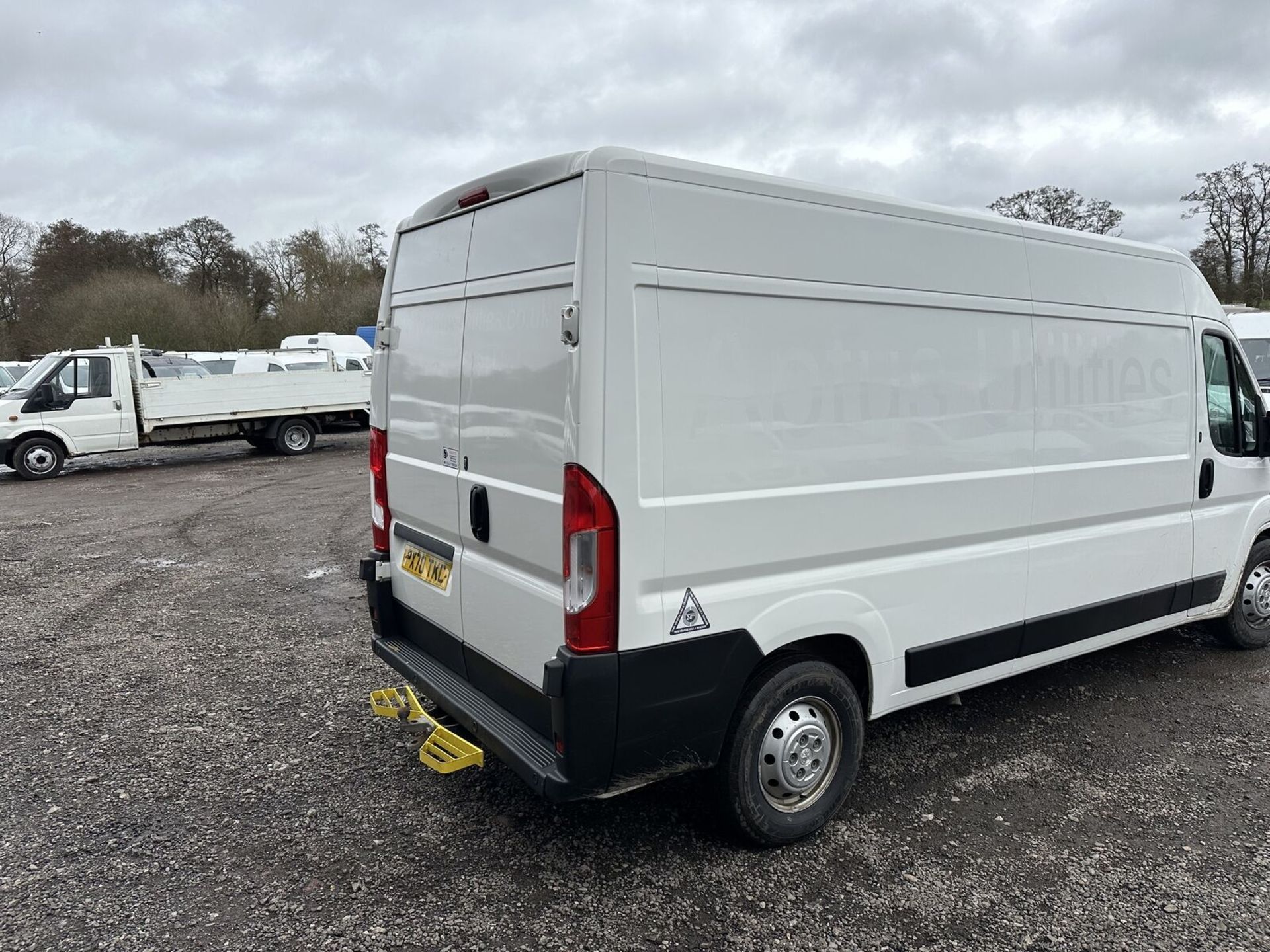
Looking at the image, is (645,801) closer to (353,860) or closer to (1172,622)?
(353,860)

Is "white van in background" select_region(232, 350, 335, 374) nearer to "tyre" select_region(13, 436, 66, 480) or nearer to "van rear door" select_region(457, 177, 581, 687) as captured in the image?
"tyre" select_region(13, 436, 66, 480)

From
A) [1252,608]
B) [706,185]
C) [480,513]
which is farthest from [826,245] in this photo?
[1252,608]

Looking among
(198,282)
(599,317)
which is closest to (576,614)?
(599,317)

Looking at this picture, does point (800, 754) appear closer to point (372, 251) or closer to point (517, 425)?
point (517, 425)

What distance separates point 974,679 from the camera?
3.80 metres

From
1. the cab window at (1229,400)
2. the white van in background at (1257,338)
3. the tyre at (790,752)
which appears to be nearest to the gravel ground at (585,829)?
the tyre at (790,752)

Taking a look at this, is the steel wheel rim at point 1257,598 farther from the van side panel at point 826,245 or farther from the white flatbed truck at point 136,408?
the white flatbed truck at point 136,408

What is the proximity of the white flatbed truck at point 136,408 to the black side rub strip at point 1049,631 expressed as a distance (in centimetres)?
1066

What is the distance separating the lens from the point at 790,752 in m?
3.19

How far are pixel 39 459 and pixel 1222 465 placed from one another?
1619 cm

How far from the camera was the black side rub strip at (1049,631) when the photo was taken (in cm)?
356

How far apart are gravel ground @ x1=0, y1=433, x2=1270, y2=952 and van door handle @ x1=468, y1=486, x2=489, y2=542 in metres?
1.17

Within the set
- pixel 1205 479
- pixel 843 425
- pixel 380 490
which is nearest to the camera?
pixel 843 425

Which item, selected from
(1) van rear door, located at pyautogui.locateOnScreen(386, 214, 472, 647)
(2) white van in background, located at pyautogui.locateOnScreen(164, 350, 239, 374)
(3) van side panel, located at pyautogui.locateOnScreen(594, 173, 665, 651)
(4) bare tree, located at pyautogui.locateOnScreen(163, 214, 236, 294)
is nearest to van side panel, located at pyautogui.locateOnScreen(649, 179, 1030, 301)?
(3) van side panel, located at pyautogui.locateOnScreen(594, 173, 665, 651)
